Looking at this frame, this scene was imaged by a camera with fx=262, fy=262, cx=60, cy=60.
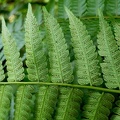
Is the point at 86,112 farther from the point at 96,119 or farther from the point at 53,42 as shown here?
the point at 53,42

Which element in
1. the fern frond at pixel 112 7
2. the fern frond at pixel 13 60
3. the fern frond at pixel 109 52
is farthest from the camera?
the fern frond at pixel 112 7

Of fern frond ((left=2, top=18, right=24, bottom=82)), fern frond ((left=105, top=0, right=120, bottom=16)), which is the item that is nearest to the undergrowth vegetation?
fern frond ((left=2, top=18, right=24, bottom=82))

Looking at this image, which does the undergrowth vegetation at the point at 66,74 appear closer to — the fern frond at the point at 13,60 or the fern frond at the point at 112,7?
the fern frond at the point at 13,60

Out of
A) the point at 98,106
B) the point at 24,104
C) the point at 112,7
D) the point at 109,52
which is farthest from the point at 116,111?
the point at 112,7

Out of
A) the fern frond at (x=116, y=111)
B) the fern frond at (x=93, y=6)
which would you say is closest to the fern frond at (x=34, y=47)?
the fern frond at (x=116, y=111)

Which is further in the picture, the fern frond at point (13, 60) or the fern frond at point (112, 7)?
the fern frond at point (112, 7)

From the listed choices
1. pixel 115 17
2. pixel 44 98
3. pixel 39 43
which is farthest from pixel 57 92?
pixel 115 17

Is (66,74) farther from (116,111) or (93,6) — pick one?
(93,6)
